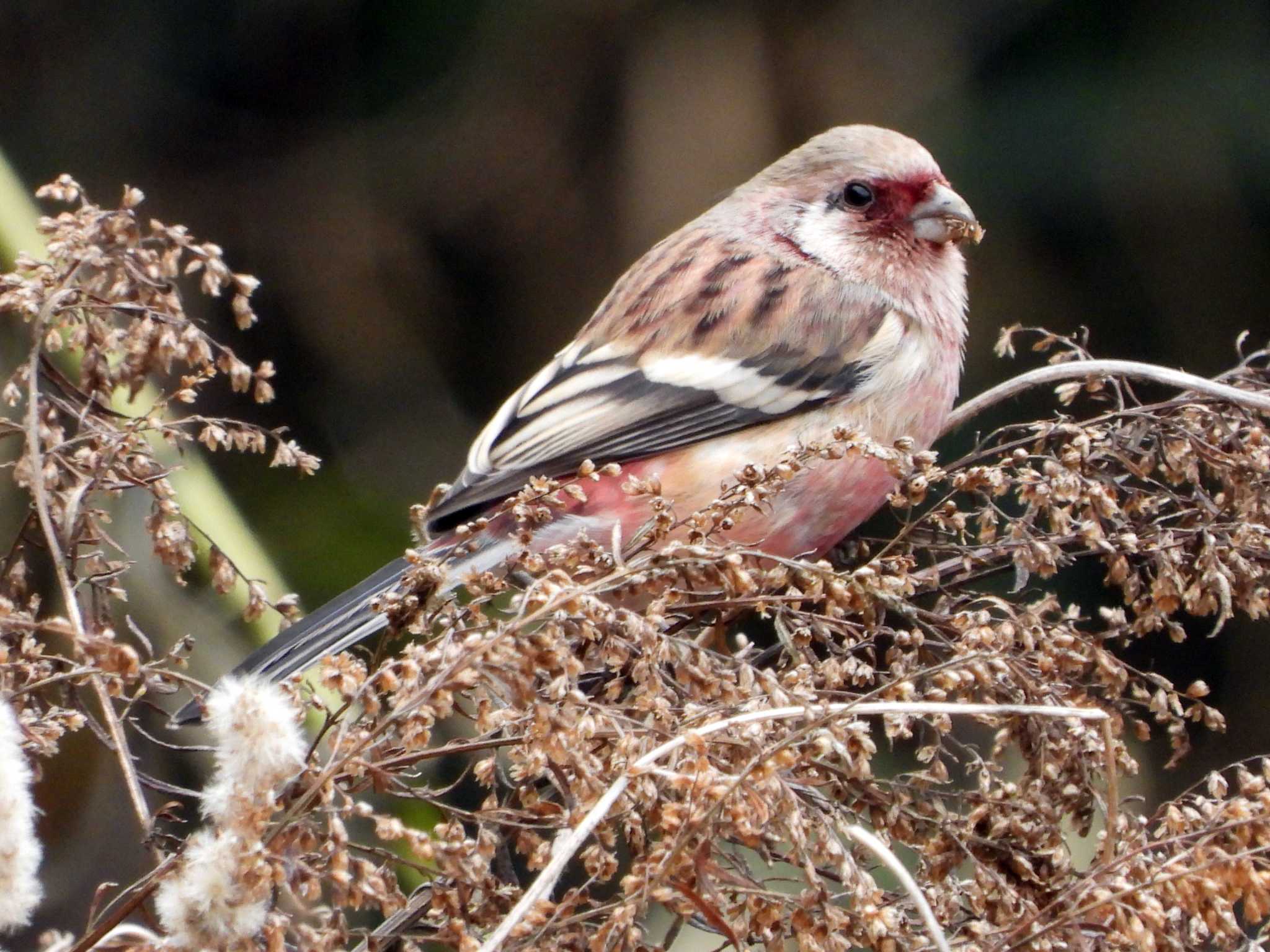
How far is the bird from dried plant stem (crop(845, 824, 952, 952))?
1243mm

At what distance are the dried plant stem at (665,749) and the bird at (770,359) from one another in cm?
119

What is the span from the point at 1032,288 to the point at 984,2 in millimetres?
935

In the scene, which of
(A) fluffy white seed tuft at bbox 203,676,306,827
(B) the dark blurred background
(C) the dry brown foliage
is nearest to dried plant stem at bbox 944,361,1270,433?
(C) the dry brown foliage

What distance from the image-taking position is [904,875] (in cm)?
134

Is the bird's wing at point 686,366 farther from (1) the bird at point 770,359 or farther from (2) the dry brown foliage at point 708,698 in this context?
(2) the dry brown foliage at point 708,698

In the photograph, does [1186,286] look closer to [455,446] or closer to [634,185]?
[634,185]

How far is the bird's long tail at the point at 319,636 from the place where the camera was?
2125 mm

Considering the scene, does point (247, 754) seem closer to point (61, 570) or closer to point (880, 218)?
point (61, 570)

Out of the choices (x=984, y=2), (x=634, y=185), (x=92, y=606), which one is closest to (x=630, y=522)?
(x=92, y=606)

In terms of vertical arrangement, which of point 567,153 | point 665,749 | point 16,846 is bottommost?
point 665,749

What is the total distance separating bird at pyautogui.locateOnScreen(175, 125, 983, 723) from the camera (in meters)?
2.86

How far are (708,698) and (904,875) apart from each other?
0.26 metres

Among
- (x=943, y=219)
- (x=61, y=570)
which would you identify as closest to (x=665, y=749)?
(x=61, y=570)

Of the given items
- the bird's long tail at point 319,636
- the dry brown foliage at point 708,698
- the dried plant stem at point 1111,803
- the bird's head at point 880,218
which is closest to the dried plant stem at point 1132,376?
the dry brown foliage at point 708,698
